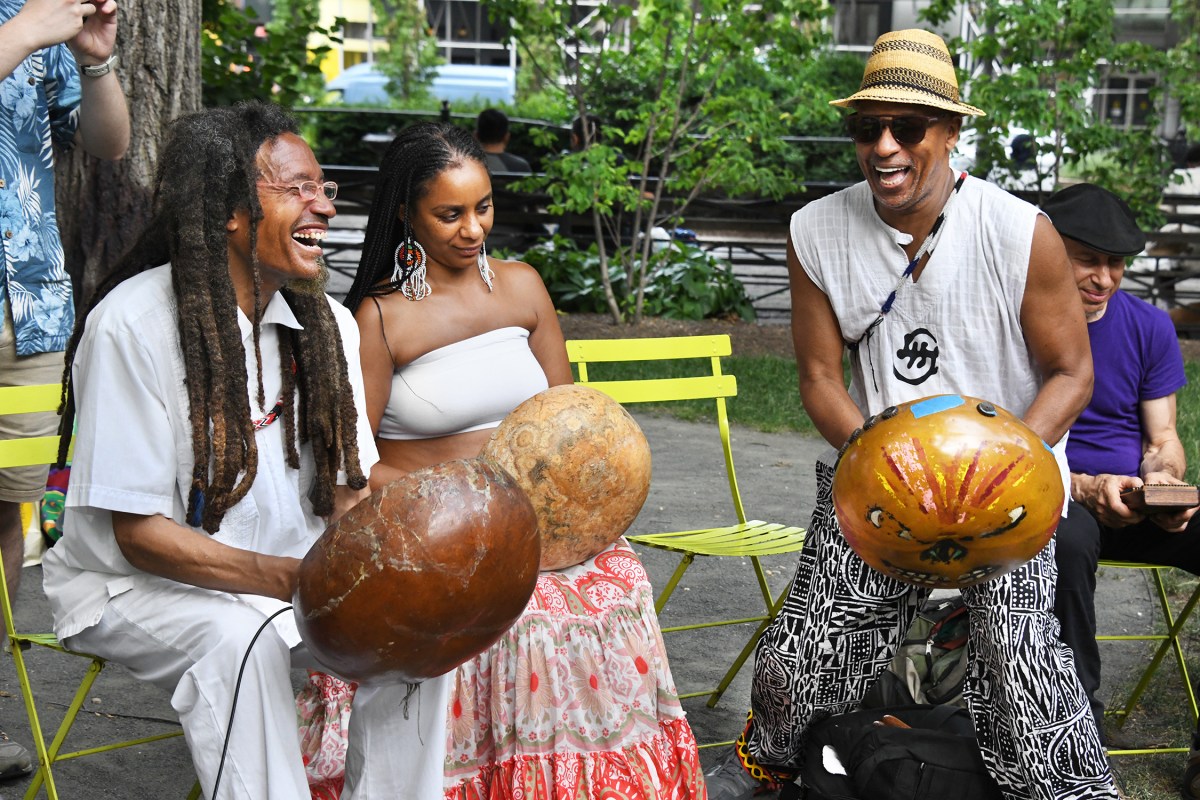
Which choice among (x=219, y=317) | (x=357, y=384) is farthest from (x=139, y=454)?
(x=357, y=384)

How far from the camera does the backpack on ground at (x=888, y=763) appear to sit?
3.13 metres

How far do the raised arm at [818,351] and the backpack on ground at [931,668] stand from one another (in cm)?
66

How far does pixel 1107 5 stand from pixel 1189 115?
180cm

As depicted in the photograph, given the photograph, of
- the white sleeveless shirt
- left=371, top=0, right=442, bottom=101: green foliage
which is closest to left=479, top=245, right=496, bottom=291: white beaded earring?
the white sleeveless shirt


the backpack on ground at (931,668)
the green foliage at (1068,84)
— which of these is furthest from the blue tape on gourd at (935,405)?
the green foliage at (1068,84)

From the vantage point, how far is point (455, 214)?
3529mm

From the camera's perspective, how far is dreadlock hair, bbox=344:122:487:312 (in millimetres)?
3525

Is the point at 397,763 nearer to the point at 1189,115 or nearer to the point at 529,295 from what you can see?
the point at 529,295

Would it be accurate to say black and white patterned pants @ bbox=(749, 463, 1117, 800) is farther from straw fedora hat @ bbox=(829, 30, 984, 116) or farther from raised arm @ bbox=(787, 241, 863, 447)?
straw fedora hat @ bbox=(829, 30, 984, 116)

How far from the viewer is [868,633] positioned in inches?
131

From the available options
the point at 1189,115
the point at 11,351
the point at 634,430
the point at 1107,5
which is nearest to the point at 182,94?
the point at 11,351

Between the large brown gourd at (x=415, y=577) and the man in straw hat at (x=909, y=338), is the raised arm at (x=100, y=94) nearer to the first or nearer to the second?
the large brown gourd at (x=415, y=577)

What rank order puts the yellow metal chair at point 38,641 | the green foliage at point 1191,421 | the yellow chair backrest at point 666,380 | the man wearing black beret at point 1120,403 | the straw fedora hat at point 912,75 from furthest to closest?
the green foliage at point 1191,421, the yellow chair backrest at point 666,380, the man wearing black beret at point 1120,403, the straw fedora hat at point 912,75, the yellow metal chair at point 38,641

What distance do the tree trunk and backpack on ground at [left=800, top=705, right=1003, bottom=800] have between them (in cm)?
318
